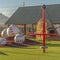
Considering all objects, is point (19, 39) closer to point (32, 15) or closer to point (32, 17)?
point (32, 17)

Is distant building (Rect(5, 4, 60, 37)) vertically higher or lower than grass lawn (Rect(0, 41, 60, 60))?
higher

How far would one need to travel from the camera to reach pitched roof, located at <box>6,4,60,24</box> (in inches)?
1860

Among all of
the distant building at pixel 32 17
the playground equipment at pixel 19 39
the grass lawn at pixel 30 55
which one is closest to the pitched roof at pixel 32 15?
the distant building at pixel 32 17

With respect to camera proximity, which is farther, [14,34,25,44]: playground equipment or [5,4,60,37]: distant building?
[5,4,60,37]: distant building

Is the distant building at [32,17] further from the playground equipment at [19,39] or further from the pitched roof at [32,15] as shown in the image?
the playground equipment at [19,39]

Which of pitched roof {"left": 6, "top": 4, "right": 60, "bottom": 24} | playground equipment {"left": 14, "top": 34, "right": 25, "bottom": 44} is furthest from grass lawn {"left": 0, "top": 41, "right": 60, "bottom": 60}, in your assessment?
pitched roof {"left": 6, "top": 4, "right": 60, "bottom": 24}

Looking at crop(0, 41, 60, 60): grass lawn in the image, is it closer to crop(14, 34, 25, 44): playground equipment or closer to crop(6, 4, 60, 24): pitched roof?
crop(14, 34, 25, 44): playground equipment

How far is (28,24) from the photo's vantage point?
157ft

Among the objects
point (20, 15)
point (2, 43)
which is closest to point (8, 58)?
point (2, 43)

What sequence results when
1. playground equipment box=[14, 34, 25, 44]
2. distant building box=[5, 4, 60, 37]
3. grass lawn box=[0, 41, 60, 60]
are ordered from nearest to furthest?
grass lawn box=[0, 41, 60, 60] → playground equipment box=[14, 34, 25, 44] → distant building box=[5, 4, 60, 37]

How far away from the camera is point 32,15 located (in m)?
49.1

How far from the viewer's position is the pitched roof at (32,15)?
47250mm

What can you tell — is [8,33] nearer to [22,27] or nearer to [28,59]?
[28,59]

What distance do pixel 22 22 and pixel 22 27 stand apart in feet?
4.60
